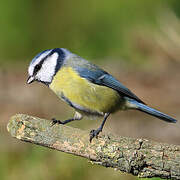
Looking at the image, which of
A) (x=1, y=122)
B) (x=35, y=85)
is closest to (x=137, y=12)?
(x=35, y=85)

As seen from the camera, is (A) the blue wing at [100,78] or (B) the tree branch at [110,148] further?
(A) the blue wing at [100,78]

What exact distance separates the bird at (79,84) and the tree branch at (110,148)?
0.37 m

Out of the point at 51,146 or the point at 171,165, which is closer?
the point at 171,165

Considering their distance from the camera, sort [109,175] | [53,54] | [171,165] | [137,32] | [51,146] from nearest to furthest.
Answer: [171,165] < [51,146] < [53,54] < [109,175] < [137,32]

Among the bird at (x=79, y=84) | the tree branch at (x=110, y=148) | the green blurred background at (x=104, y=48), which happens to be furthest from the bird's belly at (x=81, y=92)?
the green blurred background at (x=104, y=48)

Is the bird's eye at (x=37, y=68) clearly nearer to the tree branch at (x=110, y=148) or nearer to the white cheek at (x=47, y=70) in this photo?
the white cheek at (x=47, y=70)

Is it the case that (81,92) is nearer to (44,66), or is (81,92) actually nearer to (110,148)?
(44,66)

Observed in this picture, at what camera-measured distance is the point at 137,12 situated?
3754mm

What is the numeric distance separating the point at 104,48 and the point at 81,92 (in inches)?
77.2

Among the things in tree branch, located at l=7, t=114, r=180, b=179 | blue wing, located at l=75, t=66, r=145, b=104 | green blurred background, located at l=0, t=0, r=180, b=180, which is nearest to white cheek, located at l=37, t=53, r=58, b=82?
blue wing, located at l=75, t=66, r=145, b=104

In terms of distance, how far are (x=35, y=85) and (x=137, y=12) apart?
123 cm

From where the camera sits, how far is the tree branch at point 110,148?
1324 millimetres

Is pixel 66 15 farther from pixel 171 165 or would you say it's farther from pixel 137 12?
pixel 171 165

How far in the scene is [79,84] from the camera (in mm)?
1899
